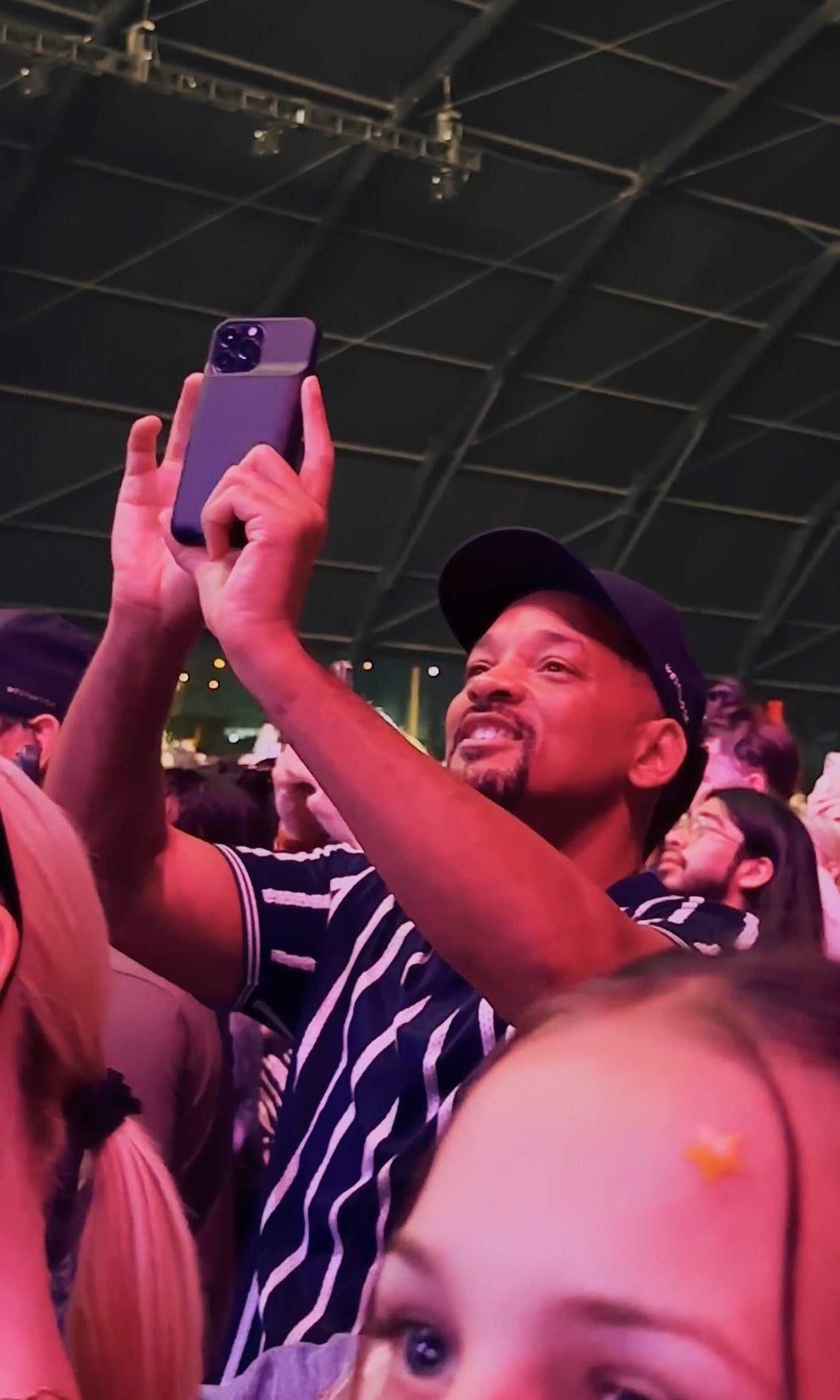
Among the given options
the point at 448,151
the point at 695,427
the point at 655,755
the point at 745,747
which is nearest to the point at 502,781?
the point at 655,755

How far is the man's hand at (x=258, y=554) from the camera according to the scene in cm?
138

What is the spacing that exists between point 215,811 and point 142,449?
149 centimetres

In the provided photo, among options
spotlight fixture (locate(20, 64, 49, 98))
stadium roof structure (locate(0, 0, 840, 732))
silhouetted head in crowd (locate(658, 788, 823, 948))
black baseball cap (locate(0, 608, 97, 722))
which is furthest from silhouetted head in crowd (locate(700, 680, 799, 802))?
spotlight fixture (locate(20, 64, 49, 98))

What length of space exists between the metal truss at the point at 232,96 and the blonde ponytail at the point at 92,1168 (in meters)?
9.75

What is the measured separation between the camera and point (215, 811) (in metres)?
3.12

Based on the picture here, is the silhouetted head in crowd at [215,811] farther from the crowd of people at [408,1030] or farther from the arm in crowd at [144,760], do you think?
the arm in crowd at [144,760]

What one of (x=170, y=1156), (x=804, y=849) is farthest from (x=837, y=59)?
(x=170, y=1156)

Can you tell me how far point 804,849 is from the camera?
10.1 feet

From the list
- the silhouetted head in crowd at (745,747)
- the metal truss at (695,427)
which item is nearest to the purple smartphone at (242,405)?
the silhouetted head in crowd at (745,747)

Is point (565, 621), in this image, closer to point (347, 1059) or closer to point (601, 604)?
point (601, 604)

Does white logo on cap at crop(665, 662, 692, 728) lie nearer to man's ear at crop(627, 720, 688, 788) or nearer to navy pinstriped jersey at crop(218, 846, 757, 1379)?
man's ear at crop(627, 720, 688, 788)

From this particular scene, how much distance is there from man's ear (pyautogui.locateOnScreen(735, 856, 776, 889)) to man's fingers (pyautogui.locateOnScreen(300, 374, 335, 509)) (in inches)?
69.3

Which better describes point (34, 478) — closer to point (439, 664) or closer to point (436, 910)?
point (439, 664)

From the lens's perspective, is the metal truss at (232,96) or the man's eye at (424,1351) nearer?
the man's eye at (424,1351)
